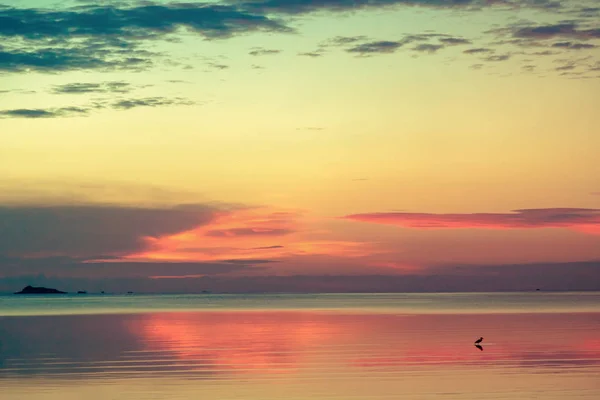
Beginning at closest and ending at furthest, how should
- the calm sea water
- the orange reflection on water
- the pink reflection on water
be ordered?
the calm sea water, the pink reflection on water, the orange reflection on water

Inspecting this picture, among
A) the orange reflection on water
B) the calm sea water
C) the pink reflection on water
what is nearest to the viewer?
the calm sea water

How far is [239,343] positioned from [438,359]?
1322 centimetres

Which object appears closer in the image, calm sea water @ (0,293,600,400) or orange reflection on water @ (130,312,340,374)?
calm sea water @ (0,293,600,400)

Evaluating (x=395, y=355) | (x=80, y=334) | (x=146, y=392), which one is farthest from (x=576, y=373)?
(x=80, y=334)

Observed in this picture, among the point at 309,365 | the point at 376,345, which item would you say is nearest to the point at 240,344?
the point at 376,345

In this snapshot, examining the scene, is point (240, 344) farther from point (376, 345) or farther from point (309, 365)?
point (309, 365)

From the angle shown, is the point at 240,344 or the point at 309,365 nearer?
the point at 309,365

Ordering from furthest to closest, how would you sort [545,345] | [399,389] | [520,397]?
[545,345]
[399,389]
[520,397]

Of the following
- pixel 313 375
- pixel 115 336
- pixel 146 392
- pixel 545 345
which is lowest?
pixel 146 392

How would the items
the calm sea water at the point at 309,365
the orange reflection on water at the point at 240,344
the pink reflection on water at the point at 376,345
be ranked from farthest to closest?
the orange reflection on water at the point at 240,344 → the pink reflection on water at the point at 376,345 → the calm sea water at the point at 309,365

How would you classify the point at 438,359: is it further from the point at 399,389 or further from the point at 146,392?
the point at 146,392

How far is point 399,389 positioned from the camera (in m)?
25.6

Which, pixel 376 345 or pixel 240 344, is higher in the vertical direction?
pixel 240 344

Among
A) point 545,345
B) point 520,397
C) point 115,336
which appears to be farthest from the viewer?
point 115,336
